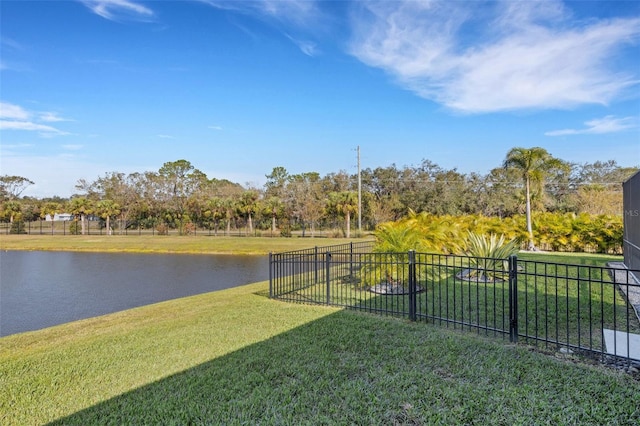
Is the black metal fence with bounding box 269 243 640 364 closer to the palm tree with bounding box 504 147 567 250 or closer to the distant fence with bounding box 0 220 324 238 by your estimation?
the palm tree with bounding box 504 147 567 250

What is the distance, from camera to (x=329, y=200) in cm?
3103

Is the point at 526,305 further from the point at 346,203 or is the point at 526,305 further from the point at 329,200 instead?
the point at 329,200

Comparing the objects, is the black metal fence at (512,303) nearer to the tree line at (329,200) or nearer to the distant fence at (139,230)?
the tree line at (329,200)

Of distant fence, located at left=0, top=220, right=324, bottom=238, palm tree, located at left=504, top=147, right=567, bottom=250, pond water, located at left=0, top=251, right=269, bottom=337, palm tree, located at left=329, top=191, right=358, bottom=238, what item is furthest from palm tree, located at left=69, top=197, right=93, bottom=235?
palm tree, located at left=504, top=147, right=567, bottom=250

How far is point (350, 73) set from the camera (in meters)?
Result: 17.6

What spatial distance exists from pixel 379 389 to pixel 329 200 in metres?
28.2

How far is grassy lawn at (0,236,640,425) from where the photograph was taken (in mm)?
A: 2641

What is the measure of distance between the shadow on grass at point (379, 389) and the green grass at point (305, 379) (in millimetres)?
12

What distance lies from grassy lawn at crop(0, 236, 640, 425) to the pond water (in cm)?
372

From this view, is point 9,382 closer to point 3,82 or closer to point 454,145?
point 3,82

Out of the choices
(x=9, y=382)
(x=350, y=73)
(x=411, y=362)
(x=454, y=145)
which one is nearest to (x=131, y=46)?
(x=350, y=73)

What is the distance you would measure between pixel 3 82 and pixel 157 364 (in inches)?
682

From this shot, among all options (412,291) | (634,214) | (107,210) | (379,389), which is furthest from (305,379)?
(107,210)

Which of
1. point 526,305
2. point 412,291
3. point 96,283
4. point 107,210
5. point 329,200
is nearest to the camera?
point 526,305
